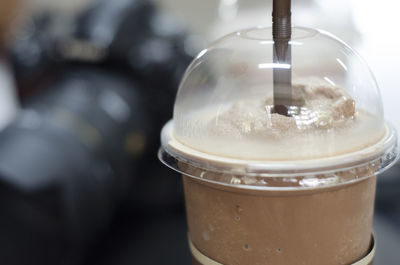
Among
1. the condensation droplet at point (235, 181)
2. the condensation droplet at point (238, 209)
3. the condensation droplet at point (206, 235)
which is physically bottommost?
the condensation droplet at point (206, 235)

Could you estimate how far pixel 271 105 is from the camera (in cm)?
50

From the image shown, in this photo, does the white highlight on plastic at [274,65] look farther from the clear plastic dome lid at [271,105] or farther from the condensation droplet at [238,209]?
the condensation droplet at [238,209]

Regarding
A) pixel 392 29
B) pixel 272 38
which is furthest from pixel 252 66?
pixel 392 29

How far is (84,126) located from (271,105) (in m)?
1.09

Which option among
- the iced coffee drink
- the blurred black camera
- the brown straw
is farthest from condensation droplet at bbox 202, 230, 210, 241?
the blurred black camera

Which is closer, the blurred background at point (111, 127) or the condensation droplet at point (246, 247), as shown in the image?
the condensation droplet at point (246, 247)

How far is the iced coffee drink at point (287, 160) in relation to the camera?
17.7 inches

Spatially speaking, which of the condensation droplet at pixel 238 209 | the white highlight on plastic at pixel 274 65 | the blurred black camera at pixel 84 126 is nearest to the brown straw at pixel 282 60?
the white highlight on plastic at pixel 274 65

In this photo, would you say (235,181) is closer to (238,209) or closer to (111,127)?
(238,209)

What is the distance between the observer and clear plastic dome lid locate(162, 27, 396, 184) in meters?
0.46

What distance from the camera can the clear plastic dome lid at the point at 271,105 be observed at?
1.52 ft

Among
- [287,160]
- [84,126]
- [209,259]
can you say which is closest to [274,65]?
[287,160]

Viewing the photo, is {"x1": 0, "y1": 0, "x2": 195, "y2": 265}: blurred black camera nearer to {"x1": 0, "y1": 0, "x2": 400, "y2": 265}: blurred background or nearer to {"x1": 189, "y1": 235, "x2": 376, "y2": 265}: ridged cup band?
{"x1": 0, "y1": 0, "x2": 400, "y2": 265}: blurred background

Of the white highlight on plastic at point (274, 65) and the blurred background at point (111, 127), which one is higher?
the white highlight on plastic at point (274, 65)
